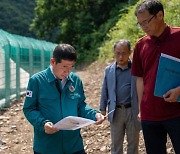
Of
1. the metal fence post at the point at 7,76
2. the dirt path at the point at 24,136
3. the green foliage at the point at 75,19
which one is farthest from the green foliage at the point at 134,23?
the green foliage at the point at 75,19

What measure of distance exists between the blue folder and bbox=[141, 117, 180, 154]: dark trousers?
0.24m

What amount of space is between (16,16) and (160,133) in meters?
48.5

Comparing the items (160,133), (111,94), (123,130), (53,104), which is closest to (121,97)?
(111,94)

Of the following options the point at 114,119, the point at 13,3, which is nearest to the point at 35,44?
the point at 114,119

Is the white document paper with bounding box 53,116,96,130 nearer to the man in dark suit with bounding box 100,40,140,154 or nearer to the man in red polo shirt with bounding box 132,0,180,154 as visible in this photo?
the man in red polo shirt with bounding box 132,0,180,154

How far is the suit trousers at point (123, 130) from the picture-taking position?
169 inches

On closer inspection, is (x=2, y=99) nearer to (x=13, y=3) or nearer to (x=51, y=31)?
(x=51, y=31)

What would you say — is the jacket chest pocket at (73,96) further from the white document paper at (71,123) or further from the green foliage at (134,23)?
the green foliage at (134,23)

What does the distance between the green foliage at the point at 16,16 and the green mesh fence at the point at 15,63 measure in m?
36.3

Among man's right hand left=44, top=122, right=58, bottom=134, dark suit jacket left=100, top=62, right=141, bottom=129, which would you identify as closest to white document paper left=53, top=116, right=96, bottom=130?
man's right hand left=44, top=122, right=58, bottom=134

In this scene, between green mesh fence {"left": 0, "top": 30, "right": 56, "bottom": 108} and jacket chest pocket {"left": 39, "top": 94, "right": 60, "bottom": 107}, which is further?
green mesh fence {"left": 0, "top": 30, "right": 56, "bottom": 108}

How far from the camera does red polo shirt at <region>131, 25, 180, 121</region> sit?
116 inches

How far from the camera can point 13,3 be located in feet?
174

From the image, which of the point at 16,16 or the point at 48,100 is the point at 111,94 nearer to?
the point at 48,100
